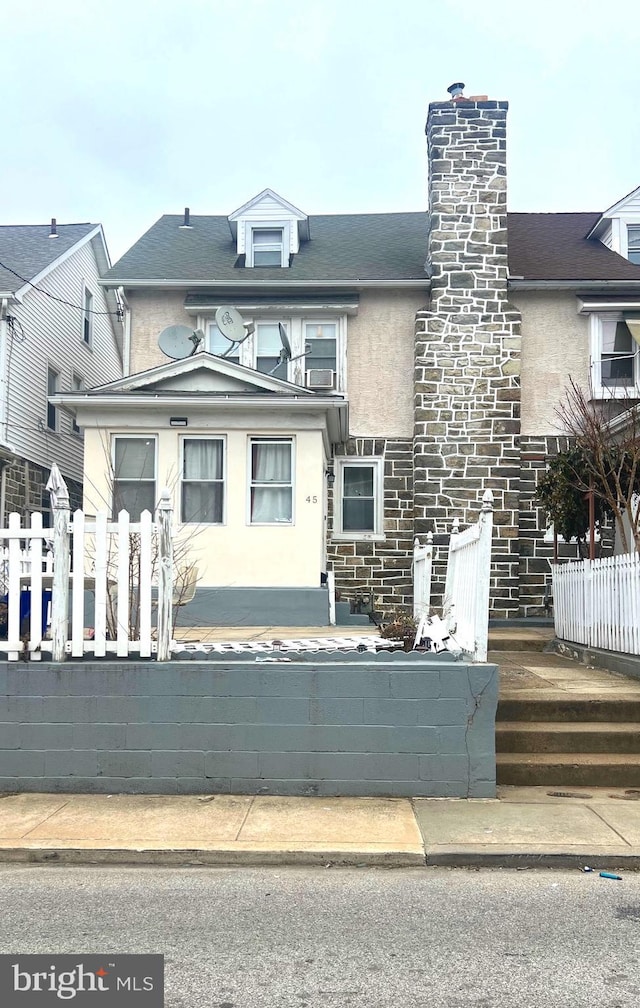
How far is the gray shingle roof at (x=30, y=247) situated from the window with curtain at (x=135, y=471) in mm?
5350

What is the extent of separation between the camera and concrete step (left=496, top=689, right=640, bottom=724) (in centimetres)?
734

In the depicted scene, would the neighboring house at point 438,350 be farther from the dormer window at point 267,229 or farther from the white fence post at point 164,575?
the white fence post at point 164,575

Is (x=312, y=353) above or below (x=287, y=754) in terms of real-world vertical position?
above

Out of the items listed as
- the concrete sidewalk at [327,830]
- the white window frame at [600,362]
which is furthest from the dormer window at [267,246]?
the concrete sidewalk at [327,830]

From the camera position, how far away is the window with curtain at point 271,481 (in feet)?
40.7

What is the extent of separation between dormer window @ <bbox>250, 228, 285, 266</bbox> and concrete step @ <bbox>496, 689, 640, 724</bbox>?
39.4 ft

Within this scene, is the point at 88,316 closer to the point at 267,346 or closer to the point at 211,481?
the point at 267,346

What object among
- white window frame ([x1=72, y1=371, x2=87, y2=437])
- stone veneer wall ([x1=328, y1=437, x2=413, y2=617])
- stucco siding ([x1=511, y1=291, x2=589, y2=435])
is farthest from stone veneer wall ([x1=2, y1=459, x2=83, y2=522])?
stucco siding ([x1=511, y1=291, x2=589, y2=435])

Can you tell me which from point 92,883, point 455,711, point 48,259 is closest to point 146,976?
point 92,883

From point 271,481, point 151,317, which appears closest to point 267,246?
point 151,317

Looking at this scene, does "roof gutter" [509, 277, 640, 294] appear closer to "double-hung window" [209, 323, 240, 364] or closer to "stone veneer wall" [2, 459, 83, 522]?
"double-hung window" [209, 323, 240, 364]

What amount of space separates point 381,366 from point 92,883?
12.4 meters

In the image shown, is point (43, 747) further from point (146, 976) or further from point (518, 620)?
point (518, 620)

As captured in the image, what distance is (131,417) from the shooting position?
40.6ft
